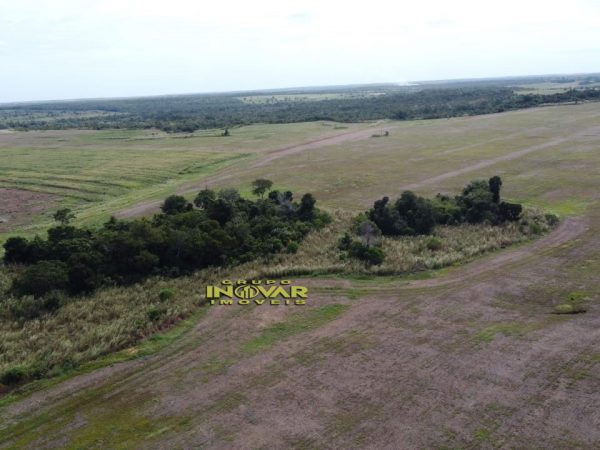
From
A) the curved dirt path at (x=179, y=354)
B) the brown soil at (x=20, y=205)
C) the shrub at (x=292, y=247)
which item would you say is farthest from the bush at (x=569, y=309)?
the brown soil at (x=20, y=205)

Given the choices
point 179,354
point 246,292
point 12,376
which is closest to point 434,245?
point 246,292

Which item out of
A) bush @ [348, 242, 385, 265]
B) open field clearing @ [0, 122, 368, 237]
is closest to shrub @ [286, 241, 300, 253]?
bush @ [348, 242, 385, 265]

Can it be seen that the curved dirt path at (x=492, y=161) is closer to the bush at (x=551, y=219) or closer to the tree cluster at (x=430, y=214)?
the tree cluster at (x=430, y=214)

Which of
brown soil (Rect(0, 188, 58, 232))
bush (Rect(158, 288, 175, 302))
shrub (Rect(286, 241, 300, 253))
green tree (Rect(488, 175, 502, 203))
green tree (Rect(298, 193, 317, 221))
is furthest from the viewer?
brown soil (Rect(0, 188, 58, 232))

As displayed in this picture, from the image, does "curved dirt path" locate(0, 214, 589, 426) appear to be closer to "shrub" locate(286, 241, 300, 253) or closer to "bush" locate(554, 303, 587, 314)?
"shrub" locate(286, 241, 300, 253)

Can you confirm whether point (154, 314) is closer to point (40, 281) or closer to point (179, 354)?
point (179, 354)

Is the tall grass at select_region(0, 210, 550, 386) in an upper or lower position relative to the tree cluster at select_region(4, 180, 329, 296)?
lower
